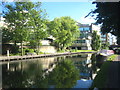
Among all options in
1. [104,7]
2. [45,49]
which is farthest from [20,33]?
[104,7]

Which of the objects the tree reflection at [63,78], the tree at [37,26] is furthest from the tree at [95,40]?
the tree reflection at [63,78]

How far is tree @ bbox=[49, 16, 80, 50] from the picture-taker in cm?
4925

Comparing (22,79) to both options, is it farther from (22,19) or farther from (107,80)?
(22,19)

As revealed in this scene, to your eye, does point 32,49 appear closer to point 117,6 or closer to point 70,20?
point 70,20

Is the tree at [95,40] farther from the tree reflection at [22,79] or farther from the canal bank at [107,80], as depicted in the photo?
the canal bank at [107,80]

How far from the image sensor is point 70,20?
201 feet

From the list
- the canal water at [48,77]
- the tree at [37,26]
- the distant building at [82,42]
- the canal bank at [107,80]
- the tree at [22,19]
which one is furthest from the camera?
the distant building at [82,42]

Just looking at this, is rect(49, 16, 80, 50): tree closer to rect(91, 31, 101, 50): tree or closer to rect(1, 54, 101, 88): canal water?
rect(91, 31, 101, 50): tree

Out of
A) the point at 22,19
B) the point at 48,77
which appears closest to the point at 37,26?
the point at 22,19

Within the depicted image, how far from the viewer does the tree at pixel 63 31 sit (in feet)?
162

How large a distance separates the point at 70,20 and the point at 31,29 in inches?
1060

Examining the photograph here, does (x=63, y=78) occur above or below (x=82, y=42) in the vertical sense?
below

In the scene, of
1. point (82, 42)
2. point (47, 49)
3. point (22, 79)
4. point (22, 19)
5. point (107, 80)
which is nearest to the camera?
point (107, 80)

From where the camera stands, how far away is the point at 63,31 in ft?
173
